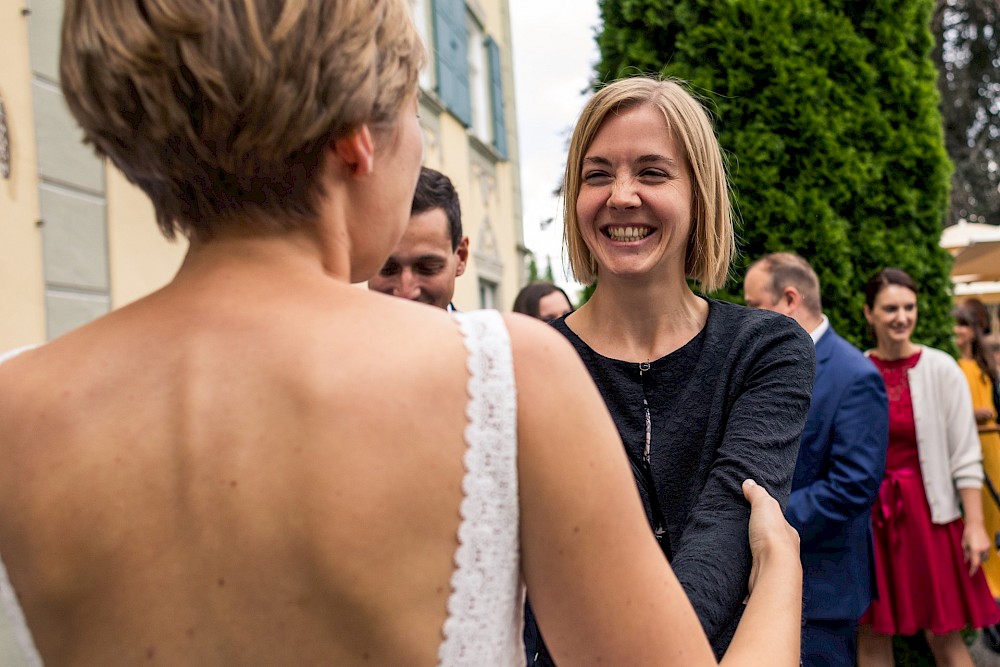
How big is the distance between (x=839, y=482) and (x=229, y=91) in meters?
3.48

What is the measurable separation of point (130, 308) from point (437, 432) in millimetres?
349

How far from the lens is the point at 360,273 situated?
1.14m

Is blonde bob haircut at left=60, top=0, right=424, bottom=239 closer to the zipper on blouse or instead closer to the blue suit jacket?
the zipper on blouse

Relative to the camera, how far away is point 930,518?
210 inches

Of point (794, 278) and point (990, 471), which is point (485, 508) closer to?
point (794, 278)

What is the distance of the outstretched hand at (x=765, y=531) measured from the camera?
1412mm

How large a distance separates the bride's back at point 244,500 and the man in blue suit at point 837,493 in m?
2.95

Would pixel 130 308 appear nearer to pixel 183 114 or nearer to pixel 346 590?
pixel 183 114

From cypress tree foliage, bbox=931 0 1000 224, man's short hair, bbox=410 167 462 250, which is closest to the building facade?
man's short hair, bbox=410 167 462 250

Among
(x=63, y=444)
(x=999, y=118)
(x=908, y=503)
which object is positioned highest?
(x=999, y=118)

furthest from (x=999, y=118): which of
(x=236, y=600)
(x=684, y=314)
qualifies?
(x=236, y=600)

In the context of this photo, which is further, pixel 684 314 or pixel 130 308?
pixel 684 314

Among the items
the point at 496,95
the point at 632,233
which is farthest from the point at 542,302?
the point at 496,95

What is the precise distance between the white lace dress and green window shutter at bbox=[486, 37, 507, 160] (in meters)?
12.4
